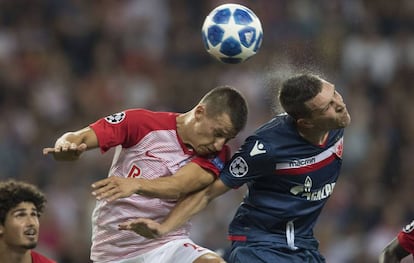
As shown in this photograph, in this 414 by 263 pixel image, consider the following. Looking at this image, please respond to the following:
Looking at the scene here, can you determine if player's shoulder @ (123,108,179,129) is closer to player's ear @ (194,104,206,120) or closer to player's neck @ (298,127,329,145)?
player's ear @ (194,104,206,120)

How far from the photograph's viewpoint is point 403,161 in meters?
11.1

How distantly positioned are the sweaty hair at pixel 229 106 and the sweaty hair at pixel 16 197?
5.12 feet

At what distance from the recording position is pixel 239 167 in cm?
600

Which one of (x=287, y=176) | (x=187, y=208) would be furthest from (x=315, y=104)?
(x=187, y=208)

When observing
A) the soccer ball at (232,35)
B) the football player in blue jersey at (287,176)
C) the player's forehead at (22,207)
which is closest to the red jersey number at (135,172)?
the football player in blue jersey at (287,176)

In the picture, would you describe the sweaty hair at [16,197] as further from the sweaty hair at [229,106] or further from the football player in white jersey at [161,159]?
the sweaty hair at [229,106]

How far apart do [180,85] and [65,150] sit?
6.65m

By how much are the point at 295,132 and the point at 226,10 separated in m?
0.82

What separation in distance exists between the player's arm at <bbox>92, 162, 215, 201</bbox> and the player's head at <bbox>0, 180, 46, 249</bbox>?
129 centimetres

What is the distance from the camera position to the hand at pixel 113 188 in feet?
18.1

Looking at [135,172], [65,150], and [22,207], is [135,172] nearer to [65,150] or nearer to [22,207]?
[65,150]

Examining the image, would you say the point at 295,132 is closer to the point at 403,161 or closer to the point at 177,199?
the point at 177,199

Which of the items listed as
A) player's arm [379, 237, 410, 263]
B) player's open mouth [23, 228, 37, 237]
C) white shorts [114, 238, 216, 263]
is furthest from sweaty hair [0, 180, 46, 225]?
player's arm [379, 237, 410, 263]

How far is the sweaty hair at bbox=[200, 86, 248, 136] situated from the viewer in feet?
19.6
